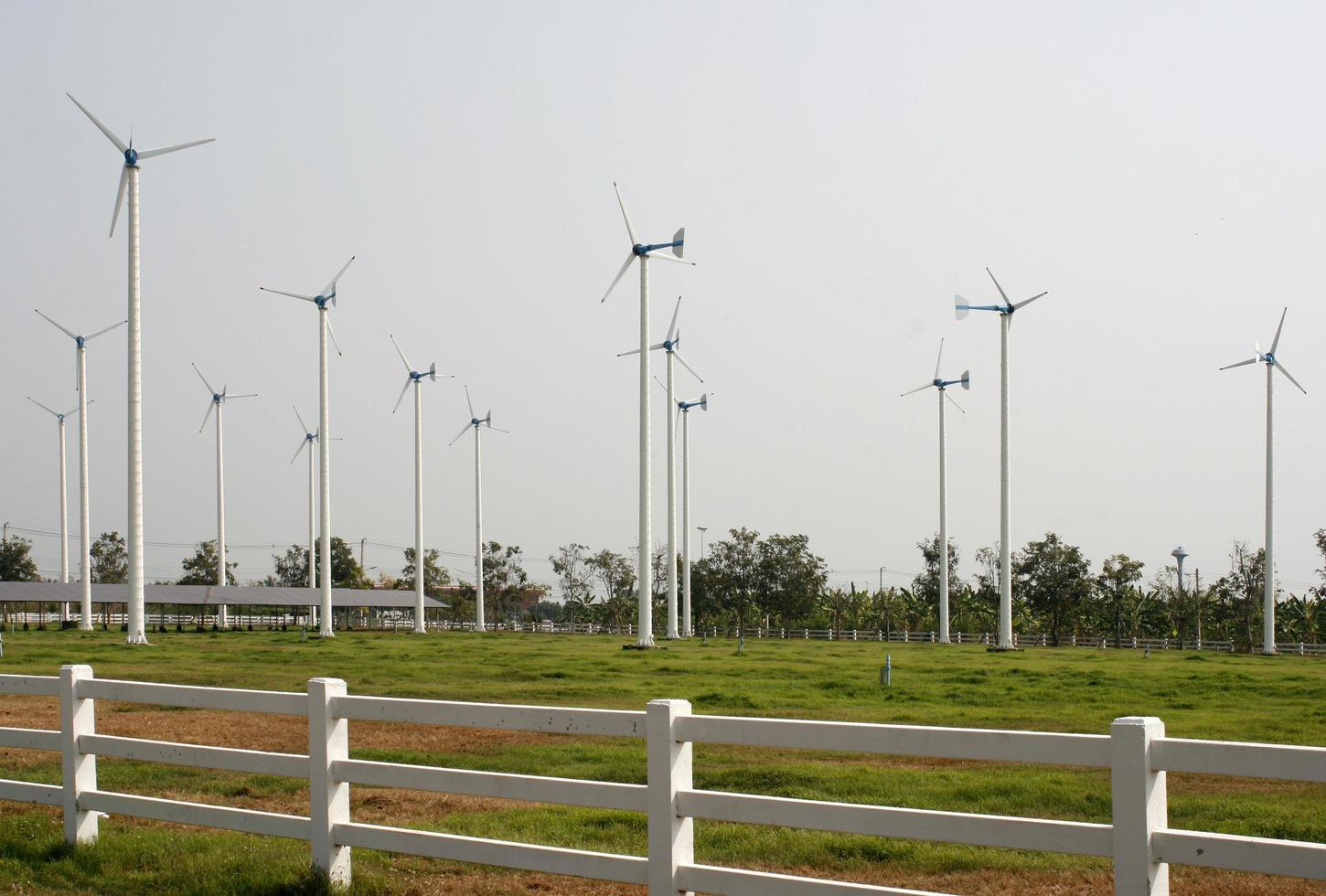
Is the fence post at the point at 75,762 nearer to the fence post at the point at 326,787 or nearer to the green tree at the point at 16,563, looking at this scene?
the fence post at the point at 326,787

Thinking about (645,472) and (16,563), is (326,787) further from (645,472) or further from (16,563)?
(16,563)

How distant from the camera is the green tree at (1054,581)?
9556 cm

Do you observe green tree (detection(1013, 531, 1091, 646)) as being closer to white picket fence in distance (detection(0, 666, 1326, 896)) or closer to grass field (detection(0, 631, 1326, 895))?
grass field (detection(0, 631, 1326, 895))

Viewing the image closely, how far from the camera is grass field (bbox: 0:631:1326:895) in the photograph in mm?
11094

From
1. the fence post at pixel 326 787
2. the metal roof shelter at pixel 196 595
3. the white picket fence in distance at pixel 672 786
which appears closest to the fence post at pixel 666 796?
the white picket fence in distance at pixel 672 786

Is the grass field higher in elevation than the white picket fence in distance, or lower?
lower

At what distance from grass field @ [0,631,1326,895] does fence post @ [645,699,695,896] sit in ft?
8.50

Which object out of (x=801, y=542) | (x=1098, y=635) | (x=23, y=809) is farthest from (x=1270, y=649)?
(x=23, y=809)

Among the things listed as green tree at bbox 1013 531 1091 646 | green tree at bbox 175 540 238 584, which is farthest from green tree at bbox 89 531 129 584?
green tree at bbox 1013 531 1091 646

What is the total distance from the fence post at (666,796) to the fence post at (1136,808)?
2.67 meters

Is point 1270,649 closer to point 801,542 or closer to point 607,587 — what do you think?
point 801,542

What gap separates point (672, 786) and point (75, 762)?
625cm

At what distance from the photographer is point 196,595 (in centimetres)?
10650

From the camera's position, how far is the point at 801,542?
117 m
